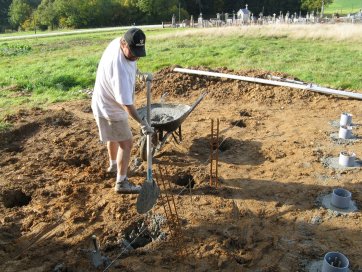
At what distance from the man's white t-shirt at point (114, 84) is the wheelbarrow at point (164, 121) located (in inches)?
34.7

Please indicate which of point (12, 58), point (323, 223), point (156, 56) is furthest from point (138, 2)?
point (323, 223)

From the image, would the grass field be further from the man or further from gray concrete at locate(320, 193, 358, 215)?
gray concrete at locate(320, 193, 358, 215)

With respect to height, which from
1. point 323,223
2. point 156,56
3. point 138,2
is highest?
point 138,2

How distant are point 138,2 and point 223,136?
43118 mm

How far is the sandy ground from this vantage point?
10.8ft

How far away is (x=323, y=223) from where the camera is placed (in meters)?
3.71

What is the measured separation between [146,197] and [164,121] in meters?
1.77

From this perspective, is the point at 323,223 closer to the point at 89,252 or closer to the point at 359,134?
the point at 89,252

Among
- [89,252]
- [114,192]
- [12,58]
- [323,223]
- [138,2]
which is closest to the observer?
[89,252]

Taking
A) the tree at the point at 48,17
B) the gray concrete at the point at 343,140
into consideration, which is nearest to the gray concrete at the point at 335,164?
the gray concrete at the point at 343,140

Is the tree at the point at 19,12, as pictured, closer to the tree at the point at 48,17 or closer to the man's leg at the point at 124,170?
the tree at the point at 48,17

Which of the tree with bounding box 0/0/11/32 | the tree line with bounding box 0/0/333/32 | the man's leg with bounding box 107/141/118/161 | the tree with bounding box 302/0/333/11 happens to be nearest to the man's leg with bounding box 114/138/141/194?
the man's leg with bounding box 107/141/118/161

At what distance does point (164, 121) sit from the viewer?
5117mm

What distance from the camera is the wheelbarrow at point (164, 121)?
476 centimetres
